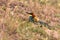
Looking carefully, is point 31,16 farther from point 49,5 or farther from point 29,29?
point 49,5

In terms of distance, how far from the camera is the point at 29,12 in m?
7.47

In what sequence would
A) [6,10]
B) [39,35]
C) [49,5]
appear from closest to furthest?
[39,35]
[6,10]
[49,5]

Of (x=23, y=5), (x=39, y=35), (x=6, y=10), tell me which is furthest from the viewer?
(x=23, y=5)

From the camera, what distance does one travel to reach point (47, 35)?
651 cm

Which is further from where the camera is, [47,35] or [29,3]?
[29,3]

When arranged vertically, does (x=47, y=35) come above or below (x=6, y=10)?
below

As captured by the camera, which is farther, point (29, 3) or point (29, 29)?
point (29, 3)

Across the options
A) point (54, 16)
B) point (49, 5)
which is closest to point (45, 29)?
point (54, 16)

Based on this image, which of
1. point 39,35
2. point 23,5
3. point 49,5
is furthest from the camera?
point 49,5

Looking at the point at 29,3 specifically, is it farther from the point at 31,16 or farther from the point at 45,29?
the point at 45,29

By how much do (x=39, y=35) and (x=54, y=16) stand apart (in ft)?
5.95

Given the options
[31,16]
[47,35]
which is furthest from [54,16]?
[47,35]

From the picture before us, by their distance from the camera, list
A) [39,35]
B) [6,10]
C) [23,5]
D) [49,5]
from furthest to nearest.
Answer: [49,5] → [23,5] → [6,10] → [39,35]

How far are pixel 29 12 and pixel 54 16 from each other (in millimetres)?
954
